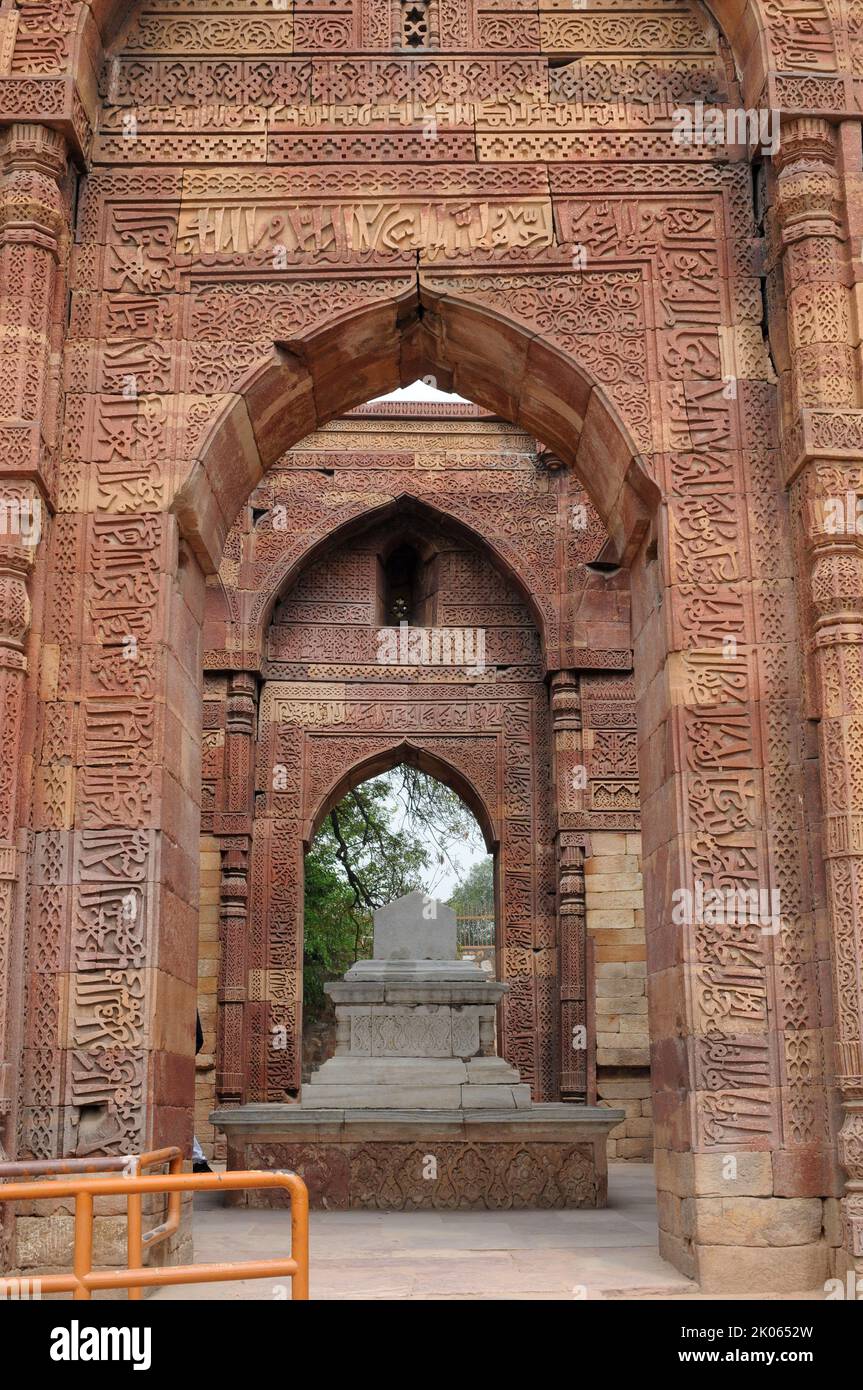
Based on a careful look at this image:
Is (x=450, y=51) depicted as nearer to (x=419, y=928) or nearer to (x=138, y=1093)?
(x=138, y=1093)

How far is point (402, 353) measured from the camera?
769cm

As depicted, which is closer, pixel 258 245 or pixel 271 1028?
pixel 258 245

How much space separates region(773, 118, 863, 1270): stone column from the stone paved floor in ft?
3.82

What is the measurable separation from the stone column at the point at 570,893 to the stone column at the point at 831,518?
8.04 meters

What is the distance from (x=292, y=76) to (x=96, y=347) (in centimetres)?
196

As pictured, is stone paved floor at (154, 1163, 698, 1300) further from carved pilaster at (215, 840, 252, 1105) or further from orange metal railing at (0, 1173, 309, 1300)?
carved pilaster at (215, 840, 252, 1105)

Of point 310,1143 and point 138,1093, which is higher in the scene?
point 138,1093

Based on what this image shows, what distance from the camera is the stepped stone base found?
929 cm

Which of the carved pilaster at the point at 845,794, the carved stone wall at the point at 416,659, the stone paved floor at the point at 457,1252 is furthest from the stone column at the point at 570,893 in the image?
the carved pilaster at the point at 845,794

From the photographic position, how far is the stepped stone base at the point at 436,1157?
9.29m

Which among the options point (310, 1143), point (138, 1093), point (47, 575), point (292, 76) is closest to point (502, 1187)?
point (310, 1143)

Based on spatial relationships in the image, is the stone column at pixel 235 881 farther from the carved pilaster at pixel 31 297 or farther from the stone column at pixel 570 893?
the carved pilaster at pixel 31 297

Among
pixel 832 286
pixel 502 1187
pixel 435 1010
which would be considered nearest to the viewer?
pixel 832 286

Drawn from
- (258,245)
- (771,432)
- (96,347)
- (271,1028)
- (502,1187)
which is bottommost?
(502,1187)
